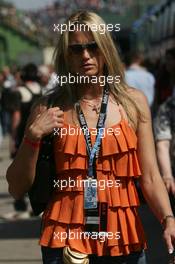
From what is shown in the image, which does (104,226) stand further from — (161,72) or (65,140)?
(161,72)

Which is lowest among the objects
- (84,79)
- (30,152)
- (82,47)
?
(30,152)

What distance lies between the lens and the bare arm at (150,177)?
12.1ft

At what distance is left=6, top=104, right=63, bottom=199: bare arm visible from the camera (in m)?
3.54

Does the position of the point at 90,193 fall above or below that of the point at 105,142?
below

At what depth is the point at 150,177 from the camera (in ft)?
12.2

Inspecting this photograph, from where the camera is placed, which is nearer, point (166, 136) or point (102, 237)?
point (102, 237)

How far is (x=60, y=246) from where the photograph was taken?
3.58 m

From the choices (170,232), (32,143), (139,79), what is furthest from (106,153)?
(139,79)

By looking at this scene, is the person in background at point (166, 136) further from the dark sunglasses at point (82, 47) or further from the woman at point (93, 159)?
the dark sunglasses at point (82, 47)

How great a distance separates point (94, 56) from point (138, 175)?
0.51 metres

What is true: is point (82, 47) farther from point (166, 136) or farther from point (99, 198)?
point (166, 136)

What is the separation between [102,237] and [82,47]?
0.75 metres

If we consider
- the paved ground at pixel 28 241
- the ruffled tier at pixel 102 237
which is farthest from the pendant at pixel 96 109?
the paved ground at pixel 28 241

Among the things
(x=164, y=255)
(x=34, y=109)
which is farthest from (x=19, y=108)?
(x=34, y=109)
